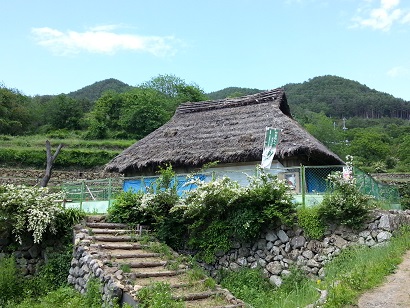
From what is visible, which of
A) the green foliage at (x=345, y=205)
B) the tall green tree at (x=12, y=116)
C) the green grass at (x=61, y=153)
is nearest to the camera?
the green foliage at (x=345, y=205)

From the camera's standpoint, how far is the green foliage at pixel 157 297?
290 inches

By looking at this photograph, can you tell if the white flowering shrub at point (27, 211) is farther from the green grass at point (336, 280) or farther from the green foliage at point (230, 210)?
the green grass at point (336, 280)

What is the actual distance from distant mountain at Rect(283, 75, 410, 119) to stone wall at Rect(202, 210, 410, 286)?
73.5 m

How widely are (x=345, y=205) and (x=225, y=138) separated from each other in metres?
7.29

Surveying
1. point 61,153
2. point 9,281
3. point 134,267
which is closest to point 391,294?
point 134,267

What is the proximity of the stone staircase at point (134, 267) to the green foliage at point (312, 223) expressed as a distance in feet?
8.27

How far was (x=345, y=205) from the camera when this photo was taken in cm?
958

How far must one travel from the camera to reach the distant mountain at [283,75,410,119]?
84.8m

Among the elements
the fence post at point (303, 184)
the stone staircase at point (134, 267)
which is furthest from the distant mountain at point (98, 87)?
the fence post at point (303, 184)

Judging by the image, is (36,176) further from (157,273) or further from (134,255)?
(157,273)

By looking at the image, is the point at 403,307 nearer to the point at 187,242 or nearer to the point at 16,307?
the point at 187,242

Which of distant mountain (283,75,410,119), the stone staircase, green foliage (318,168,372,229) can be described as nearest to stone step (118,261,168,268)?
the stone staircase

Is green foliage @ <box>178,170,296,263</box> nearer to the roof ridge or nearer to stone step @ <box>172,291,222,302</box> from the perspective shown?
stone step @ <box>172,291,222,302</box>

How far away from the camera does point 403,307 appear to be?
A: 657 cm
